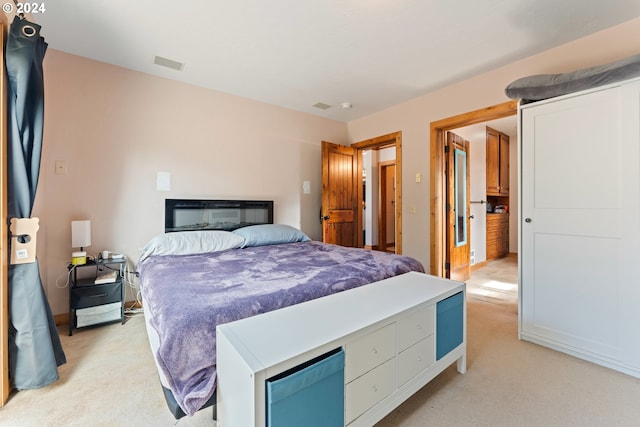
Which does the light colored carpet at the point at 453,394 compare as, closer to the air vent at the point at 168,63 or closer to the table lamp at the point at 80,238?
the table lamp at the point at 80,238

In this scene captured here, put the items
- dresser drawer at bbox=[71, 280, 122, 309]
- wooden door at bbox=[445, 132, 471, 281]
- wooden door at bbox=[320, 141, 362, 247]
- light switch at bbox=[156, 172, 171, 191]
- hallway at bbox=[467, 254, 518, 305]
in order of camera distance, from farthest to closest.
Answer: wooden door at bbox=[320, 141, 362, 247] < wooden door at bbox=[445, 132, 471, 281] < hallway at bbox=[467, 254, 518, 305] < light switch at bbox=[156, 172, 171, 191] < dresser drawer at bbox=[71, 280, 122, 309]

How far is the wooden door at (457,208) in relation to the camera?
3.51 meters

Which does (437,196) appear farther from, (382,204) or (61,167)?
(61,167)

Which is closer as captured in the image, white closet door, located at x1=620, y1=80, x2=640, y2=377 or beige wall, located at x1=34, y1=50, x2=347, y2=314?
white closet door, located at x1=620, y1=80, x2=640, y2=377

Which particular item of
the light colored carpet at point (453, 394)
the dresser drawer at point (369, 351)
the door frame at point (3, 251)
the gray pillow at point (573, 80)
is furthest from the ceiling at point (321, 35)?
the light colored carpet at point (453, 394)

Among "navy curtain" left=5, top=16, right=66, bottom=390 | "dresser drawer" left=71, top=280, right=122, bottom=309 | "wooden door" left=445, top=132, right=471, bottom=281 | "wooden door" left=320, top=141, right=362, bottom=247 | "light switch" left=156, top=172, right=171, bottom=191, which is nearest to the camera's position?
"navy curtain" left=5, top=16, right=66, bottom=390

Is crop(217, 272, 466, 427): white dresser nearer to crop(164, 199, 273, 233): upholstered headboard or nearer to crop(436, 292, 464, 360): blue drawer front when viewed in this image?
crop(436, 292, 464, 360): blue drawer front

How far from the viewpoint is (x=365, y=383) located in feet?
3.88

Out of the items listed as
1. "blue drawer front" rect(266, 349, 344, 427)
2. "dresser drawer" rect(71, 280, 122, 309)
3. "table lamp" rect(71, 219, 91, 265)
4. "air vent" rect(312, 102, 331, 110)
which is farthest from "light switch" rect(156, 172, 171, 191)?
"blue drawer front" rect(266, 349, 344, 427)

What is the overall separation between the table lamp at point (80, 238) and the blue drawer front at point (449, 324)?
2.87 metres

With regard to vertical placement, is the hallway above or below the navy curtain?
below

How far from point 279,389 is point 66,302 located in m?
2.75

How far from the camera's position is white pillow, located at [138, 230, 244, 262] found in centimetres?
246

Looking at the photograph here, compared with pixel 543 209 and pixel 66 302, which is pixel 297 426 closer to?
pixel 543 209
